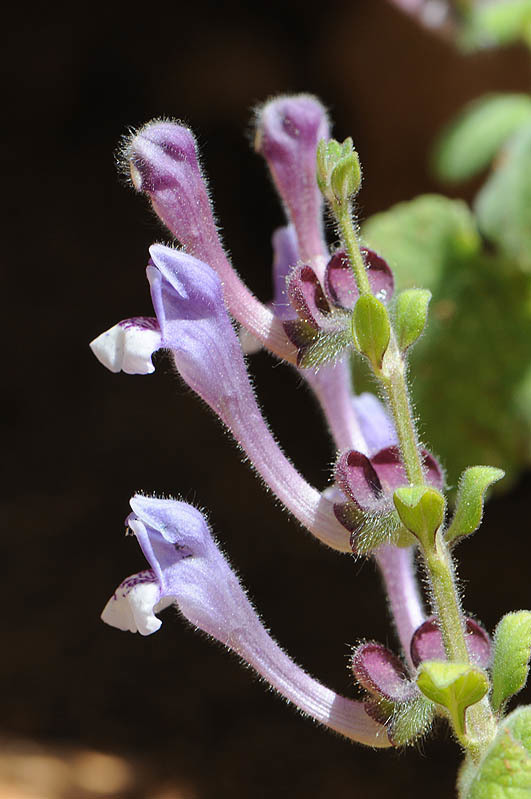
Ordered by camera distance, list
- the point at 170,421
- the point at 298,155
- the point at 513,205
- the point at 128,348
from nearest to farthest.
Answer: the point at 128,348 < the point at 298,155 < the point at 513,205 < the point at 170,421

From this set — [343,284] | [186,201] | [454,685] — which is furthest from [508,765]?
[186,201]

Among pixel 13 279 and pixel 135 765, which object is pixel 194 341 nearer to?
pixel 135 765

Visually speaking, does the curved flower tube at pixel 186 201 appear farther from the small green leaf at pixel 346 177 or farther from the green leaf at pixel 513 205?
the green leaf at pixel 513 205

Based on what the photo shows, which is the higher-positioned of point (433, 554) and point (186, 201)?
point (186, 201)

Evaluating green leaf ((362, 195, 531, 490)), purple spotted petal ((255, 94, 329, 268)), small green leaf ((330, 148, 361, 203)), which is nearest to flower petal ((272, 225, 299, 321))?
purple spotted petal ((255, 94, 329, 268))

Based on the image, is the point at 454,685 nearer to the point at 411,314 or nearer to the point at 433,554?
the point at 433,554

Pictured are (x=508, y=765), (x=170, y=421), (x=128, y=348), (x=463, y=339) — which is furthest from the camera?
(x=170, y=421)

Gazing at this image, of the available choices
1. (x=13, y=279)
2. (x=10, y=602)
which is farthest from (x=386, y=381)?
(x=13, y=279)

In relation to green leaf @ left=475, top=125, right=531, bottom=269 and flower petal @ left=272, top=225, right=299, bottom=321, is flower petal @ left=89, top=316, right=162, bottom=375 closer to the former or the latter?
flower petal @ left=272, top=225, right=299, bottom=321
